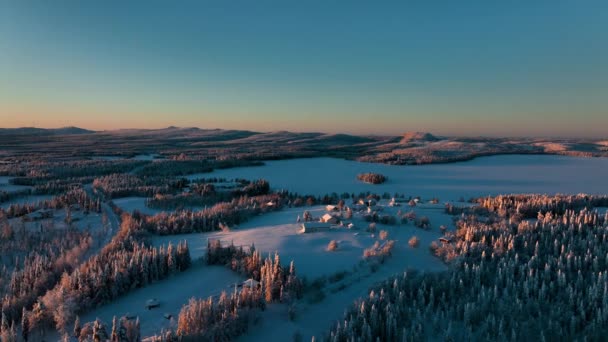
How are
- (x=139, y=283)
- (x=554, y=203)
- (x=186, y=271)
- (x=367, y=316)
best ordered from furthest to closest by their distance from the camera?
(x=554, y=203), (x=186, y=271), (x=139, y=283), (x=367, y=316)

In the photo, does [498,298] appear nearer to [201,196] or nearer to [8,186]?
[201,196]

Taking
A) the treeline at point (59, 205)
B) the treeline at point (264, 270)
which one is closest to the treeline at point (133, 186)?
the treeline at point (59, 205)

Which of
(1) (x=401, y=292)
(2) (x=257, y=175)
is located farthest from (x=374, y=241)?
(2) (x=257, y=175)

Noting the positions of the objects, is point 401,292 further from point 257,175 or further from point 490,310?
point 257,175

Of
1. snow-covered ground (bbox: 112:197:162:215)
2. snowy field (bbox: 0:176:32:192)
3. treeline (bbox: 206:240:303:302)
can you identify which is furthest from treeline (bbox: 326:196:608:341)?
snowy field (bbox: 0:176:32:192)

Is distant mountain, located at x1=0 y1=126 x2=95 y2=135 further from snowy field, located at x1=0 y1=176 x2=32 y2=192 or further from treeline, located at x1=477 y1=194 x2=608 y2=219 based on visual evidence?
treeline, located at x1=477 y1=194 x2=608 y2=219

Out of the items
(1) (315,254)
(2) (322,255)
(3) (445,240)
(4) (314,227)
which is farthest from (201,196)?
(3) (445,240)
